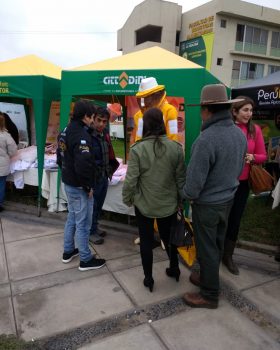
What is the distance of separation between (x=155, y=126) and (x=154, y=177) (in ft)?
1.43

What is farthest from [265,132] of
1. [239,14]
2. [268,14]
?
[268,14]

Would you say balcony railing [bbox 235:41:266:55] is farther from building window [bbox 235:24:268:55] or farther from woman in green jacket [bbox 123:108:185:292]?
woman in green jacket [bbox 123:108:185:292]

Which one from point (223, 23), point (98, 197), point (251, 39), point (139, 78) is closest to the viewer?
point (139, 78)

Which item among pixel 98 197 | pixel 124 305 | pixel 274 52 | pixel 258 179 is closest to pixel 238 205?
pixel 258 179

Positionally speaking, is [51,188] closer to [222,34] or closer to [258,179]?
[258,179]

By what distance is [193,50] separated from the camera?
3062cm

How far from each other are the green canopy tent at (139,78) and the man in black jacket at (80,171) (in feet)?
3.74

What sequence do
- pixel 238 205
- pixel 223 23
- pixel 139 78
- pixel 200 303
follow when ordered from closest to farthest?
pixel 200 303 → pixel 238 205 → pixel 139 78 → pixel 223 23

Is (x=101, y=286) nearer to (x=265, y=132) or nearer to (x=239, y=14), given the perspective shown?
(x=265, y=132)

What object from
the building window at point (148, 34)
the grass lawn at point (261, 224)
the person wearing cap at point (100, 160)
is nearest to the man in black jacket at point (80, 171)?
the person wearing cap at point (100, 160)

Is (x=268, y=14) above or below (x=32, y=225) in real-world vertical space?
above

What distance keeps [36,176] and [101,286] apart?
2717 mm

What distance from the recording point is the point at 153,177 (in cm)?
259

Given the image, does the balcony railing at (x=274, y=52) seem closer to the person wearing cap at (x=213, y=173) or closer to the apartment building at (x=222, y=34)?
the apartment building at (x=222, y=34)
